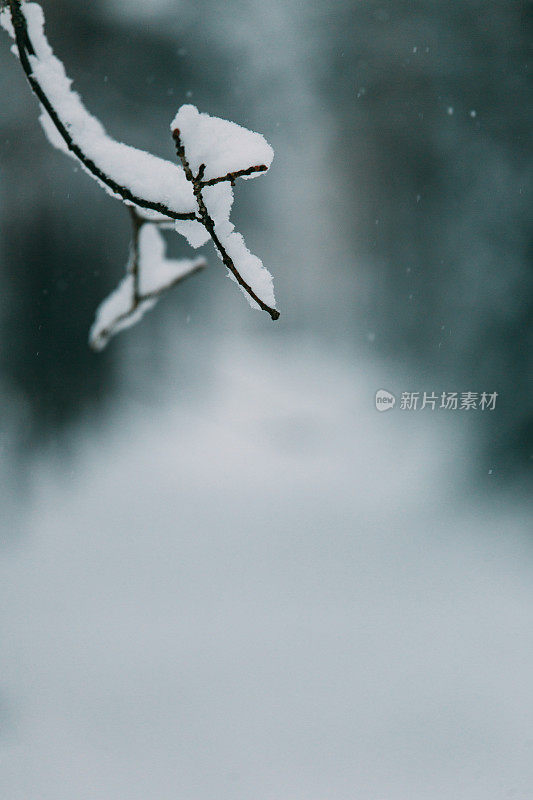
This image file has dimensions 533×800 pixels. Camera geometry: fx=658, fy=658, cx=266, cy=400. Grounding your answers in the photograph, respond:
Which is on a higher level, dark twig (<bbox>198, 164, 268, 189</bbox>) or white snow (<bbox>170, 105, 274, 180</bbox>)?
white snow (<bbox>170, 105, 274, 180</bbox>)

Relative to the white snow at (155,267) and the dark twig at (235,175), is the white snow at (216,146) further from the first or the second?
the white snow at (155,267)

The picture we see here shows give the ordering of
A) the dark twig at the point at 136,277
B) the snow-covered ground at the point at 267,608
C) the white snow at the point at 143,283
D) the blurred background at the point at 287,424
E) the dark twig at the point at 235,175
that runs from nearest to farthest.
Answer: the dark twig at the point at 235,175 → the dark twig at the point at 136,277 → the white snow at the point at 143,283 → the snow-covered ground at the point at 267,608 → the blurred background at the point at 287,424

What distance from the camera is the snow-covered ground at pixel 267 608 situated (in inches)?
121

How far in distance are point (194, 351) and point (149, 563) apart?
1.87 meters

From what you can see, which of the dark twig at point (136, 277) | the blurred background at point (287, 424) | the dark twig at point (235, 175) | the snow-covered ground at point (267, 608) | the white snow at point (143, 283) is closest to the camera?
the dark twig at point (235, 175)

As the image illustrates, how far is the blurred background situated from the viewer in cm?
340

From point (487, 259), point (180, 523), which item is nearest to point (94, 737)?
point (180, 523)

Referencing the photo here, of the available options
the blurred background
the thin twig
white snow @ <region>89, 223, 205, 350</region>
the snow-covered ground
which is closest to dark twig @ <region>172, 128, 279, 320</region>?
the thin twig

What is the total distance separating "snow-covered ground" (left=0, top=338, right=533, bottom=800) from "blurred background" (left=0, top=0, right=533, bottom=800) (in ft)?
0.06

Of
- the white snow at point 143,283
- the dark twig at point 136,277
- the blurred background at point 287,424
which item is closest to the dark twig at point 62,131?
the dark twig at point 136,277

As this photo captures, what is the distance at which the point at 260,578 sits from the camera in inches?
180

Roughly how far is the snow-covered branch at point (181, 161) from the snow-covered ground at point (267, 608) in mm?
2822

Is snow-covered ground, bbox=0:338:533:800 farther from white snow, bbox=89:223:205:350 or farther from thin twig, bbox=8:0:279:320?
thin twig, bbox=8:0:279:320

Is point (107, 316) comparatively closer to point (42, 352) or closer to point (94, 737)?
point (94, 737)
